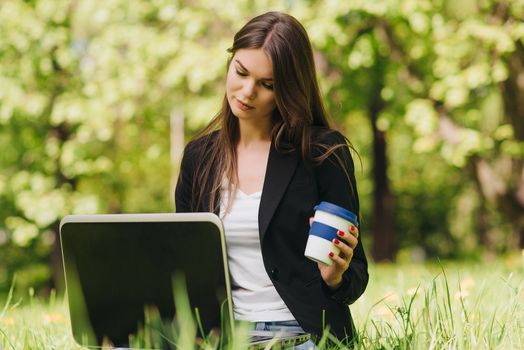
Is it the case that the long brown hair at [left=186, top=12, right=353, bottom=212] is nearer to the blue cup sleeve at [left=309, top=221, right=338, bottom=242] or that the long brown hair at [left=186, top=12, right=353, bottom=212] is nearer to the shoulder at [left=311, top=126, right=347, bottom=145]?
the shoulder at [left=311, top=126, right=347, bottom=145]

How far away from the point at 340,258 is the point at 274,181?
0.39m

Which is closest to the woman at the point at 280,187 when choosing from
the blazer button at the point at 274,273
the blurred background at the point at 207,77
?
the blazer button at the point at 274,273

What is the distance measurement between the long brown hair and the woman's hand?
1.04ft

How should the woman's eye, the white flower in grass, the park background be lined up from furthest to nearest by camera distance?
the park background
the white flower in grass
the woman's eye

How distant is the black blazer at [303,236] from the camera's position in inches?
76.5

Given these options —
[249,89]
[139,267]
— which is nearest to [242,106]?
[249,89]

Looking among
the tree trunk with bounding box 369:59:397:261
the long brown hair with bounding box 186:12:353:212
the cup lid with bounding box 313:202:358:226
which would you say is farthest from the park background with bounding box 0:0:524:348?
the cup lid with bounding box 313:202:358:226

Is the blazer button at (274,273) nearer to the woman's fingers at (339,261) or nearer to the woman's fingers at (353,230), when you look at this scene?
the woman's fingers at (339,261)

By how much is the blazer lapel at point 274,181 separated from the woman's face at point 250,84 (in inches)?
5.1

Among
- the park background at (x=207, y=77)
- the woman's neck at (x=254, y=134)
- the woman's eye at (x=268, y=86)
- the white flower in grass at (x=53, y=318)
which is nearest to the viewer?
the woman's eye at (x=268, y=86)

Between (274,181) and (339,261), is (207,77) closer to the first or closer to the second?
(274,181)

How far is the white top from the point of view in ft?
6.46

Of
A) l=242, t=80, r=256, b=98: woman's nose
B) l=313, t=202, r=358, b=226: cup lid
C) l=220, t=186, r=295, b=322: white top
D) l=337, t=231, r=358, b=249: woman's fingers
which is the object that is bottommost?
l=220, t=186, r=295, b=322: white top

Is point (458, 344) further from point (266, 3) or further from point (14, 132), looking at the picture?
point (14, 132)
